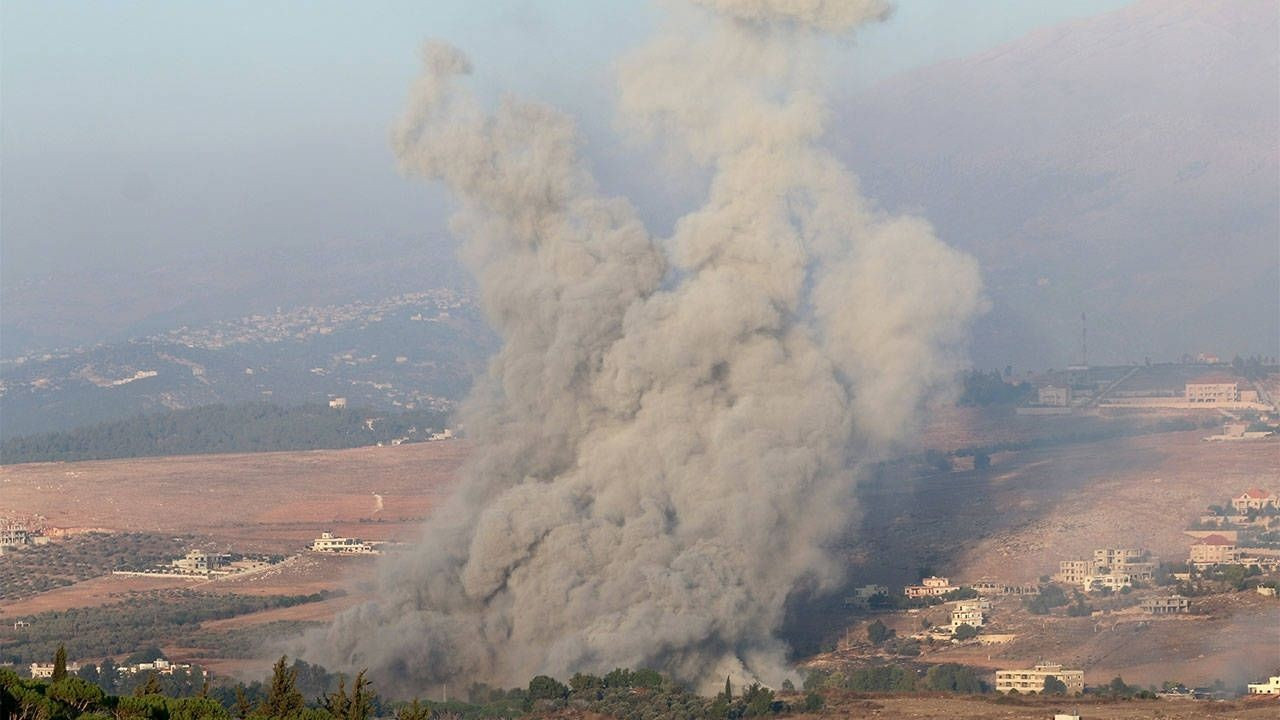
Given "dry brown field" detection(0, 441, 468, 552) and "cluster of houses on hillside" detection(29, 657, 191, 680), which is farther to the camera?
"dry brown field" detection(0, 441, 468, 552)

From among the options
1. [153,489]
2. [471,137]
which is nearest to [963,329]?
[471,137]

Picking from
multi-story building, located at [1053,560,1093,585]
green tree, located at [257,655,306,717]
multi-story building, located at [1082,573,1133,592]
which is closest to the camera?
green tree, located at [257,655,306,717]

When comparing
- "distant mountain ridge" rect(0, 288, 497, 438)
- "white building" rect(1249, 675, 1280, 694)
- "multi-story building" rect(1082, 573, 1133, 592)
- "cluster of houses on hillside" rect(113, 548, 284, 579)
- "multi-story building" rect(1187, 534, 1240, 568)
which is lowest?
"white building" rect(1249, 675, 1280, 694)

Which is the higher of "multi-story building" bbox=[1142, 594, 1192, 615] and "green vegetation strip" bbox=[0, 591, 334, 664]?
"green vegetation strip" bbox=[0, 591, 334, 664]

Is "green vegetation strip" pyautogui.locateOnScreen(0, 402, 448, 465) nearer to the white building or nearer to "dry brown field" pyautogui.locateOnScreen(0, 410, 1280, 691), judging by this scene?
"dry brown field" pyautogui.locateOnScreen(0, 410, 1280, 691)

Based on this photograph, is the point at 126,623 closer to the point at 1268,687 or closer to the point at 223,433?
the point at 1268,687

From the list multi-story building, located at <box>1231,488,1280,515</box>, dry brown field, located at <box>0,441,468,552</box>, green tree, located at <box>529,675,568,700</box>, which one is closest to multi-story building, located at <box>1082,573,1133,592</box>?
multi-story building, located at <box>1231,488,1280,515</box>

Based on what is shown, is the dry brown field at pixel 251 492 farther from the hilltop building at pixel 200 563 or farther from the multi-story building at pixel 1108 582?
the multi-story building at pixel 1108 582

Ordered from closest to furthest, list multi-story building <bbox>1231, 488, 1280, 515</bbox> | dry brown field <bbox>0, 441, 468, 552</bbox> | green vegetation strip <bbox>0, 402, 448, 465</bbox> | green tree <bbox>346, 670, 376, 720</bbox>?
green tree <bbox>346, 670, 376, 720</bbox>
multi-story building <bbox>1231, 488, 1280, 515</bbox>
dry brown field <bbox>0, 441, 468, 552</bbox>
green vegetation strip <bbox>0, 402, 448, 465</bbox>
